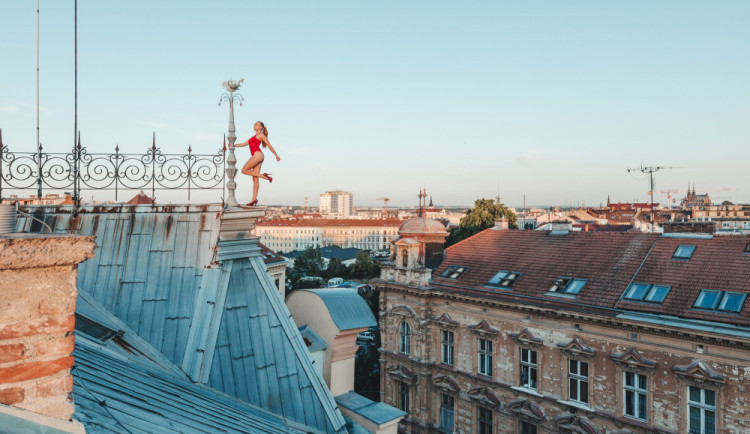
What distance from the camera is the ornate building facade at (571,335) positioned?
601 inches

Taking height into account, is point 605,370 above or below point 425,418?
above

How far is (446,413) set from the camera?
22469 millimetres

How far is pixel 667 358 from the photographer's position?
15.7m

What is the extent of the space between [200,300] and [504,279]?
17.0m

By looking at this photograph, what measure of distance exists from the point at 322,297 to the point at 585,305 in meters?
12.1

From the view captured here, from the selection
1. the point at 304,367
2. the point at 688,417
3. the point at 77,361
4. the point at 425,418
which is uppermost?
the point at 77,361

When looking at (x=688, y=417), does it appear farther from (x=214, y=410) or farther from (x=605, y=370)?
(x=214, y=410)

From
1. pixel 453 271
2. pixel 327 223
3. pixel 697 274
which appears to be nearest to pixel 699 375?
pixel 697 274

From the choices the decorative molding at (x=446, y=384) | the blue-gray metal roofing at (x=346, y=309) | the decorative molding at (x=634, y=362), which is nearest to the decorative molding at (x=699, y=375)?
the decorative molding at (x=634, y=362)

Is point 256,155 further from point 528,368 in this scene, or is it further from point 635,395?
point 528,368

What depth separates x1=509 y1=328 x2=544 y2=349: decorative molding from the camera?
1898 centimetres

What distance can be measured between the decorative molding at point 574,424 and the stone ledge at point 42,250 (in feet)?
61.6

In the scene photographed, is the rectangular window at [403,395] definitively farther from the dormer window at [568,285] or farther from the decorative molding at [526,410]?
the dormer window at [568,285]

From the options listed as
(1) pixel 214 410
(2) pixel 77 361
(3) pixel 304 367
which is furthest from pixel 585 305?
(2) pixel 77 361
